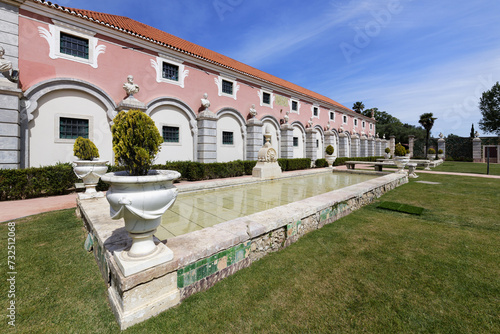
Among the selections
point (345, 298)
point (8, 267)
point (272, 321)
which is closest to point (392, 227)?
point (345, 298)

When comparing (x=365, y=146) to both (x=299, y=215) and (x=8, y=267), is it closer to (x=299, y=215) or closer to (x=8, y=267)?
(x=299, y=215)

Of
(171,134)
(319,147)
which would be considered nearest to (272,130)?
(319,147)

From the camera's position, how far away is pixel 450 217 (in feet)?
18.8

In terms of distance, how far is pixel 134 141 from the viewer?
2.67 meters

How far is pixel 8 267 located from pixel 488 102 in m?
63.7

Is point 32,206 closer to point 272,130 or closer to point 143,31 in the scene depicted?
point 143,31

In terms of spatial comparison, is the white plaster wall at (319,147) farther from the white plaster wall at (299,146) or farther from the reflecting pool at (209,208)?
the reflecting pool at (209,208)

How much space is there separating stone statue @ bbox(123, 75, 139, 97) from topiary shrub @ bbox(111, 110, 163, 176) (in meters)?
10.2

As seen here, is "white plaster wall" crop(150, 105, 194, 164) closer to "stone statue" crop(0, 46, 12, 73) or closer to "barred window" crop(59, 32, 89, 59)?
"barred window" crop(59, 32, 89, 59)

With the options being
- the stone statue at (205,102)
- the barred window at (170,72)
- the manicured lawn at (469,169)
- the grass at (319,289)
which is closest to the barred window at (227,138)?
the stone statue at (205,102)

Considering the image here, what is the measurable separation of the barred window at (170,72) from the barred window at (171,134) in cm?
322

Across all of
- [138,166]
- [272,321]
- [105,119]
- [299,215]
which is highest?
[105,119]

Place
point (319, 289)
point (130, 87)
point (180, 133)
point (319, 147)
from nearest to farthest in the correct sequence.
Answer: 1. point (319, 289)
2. point (130, 87)
3. point (180, 133)
4. point (319, 147)

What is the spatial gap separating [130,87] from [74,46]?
2950 mm
